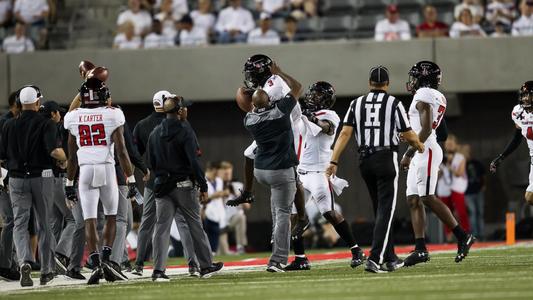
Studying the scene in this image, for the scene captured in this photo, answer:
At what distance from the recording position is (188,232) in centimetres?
1247

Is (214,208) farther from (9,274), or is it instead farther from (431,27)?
(9,274)

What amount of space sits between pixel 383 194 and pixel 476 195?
9.57 meters

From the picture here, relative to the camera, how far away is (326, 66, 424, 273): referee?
1148cm

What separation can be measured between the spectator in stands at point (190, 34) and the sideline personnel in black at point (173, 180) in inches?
373

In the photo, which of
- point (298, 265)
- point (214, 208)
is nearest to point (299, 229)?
point (298, 265)

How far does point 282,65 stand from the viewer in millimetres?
20484

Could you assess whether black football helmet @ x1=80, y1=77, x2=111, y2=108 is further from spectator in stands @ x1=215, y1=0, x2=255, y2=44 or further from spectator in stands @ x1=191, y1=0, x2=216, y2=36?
spectator in stands @ x1=191, y1=0, x2=216, y2=36

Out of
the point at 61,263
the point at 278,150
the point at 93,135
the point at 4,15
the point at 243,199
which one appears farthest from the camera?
the point at 4,15

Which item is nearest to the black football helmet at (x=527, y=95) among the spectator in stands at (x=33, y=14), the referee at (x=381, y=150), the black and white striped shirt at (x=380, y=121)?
the referee at (x=381, y=150)

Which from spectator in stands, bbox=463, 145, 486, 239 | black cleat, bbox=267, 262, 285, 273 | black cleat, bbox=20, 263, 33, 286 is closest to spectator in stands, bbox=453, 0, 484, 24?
spectator in stands, bbox=463, 145, 486, 239

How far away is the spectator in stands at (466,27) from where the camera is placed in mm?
20172

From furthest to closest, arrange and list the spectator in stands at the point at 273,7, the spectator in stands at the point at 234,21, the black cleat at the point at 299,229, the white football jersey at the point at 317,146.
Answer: the spectator in stands at the point at 273,7
the spectator in stands at the point at 234,21
the white football jersey at the point at 317,146
the black cleat at the point at 299,229

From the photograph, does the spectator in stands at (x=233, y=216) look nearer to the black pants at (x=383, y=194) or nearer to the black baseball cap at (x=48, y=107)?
the black baseball cap at (x=48, y=107)

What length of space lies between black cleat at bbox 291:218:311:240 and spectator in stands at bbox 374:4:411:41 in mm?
8090
